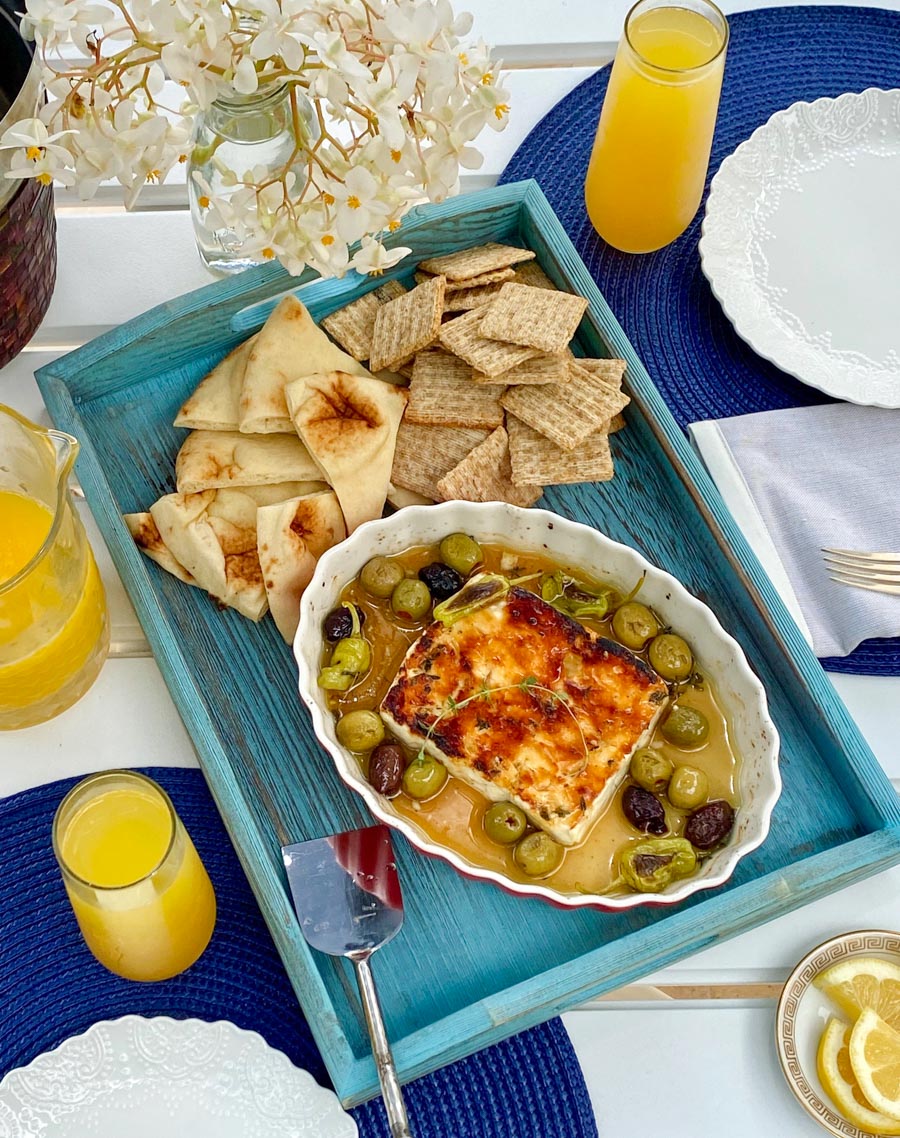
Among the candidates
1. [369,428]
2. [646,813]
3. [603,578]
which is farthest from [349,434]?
[646,813]

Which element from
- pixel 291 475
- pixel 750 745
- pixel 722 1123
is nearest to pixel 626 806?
pixel 750 745

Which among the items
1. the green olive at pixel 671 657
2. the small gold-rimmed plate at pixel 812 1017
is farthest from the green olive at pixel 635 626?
the small gold-rimmed plate at pixel 812 1017

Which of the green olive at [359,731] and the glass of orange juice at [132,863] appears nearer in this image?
the glass of orange juice at [132,863]

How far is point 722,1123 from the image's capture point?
1505mm

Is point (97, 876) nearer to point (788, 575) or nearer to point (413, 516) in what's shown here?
point (413, 516)

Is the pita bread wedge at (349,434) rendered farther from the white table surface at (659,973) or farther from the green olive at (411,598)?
the white table surface at (659,973)

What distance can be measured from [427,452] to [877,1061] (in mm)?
972

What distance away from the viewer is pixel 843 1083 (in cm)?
145

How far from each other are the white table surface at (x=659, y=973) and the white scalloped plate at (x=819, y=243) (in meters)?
0.52

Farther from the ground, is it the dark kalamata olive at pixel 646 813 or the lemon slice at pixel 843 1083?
the dark kalamata olive at pixel 646 813

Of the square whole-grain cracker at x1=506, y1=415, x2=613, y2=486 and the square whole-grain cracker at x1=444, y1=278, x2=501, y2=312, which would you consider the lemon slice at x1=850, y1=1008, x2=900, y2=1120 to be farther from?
the square whole-grain cracker at x1=444, y1=278, x2=501, y2=312

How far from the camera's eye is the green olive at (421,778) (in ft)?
4.98

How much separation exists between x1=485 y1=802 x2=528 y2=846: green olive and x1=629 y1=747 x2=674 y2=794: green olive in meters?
0.16

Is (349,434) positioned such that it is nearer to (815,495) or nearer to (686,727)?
(686,727)
